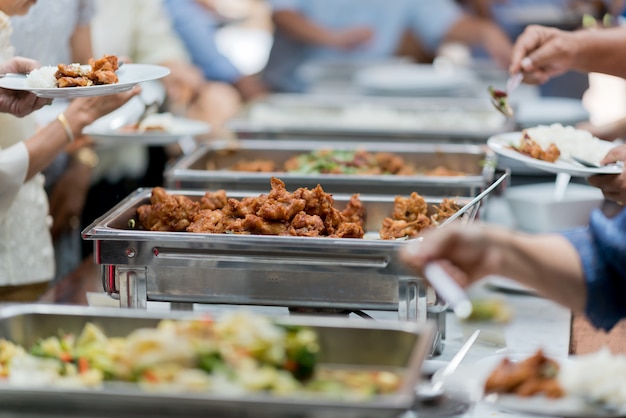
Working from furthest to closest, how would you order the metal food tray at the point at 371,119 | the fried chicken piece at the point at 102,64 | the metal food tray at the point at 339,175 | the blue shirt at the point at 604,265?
the metal food tray at the point at 371,119, the metal food tray at the point at 339,175, the fried chicken piece at the point at 102,64, the blue shirt at the point at 604,265

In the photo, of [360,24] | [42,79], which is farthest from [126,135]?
[360,24]

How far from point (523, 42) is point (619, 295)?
4.99ft

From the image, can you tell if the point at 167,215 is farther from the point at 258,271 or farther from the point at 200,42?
the point at 200,42

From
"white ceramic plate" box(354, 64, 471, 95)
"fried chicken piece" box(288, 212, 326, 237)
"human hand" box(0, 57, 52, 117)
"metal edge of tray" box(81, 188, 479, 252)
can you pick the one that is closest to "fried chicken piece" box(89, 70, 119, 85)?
"human hand" box(0, 57, 52, 117)

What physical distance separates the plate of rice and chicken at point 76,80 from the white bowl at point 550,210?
139 cm

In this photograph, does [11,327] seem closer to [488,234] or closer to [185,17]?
[488,234]

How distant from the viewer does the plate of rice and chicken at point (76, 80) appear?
6.80 feet

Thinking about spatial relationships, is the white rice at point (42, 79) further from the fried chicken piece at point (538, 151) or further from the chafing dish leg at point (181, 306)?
the fried chicken piece at point (538, 151)

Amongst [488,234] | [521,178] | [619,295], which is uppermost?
[488,234]

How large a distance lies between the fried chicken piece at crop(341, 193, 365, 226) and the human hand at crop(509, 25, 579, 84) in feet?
2.63

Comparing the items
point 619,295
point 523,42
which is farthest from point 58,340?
point 523,42

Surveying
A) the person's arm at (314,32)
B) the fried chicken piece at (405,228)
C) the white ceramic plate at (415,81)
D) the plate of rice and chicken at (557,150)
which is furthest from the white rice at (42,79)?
the person's arm at (314,32)

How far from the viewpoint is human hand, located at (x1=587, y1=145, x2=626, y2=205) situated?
234cm

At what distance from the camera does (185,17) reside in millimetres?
4898
